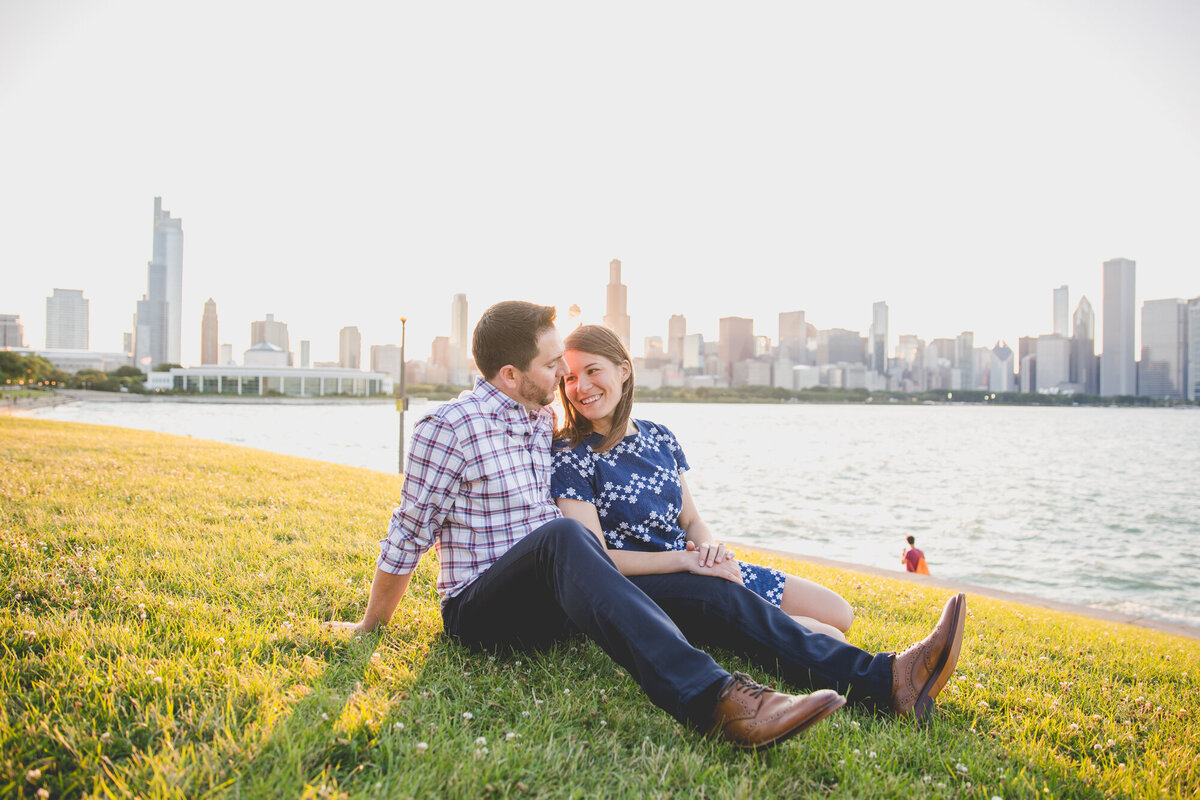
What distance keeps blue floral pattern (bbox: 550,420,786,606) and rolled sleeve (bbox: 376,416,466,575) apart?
0.54 meters

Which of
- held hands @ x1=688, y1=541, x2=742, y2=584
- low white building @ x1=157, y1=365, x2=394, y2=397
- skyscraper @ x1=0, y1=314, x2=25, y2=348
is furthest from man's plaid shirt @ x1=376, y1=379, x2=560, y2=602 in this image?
skyscraper @ x1=0, y1=314, x2=25, y2=348

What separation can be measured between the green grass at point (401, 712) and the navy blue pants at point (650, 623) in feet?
0.48

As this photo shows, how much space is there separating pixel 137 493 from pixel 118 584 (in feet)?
12.4

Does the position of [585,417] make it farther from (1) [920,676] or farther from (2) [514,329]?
(1) [920,676]

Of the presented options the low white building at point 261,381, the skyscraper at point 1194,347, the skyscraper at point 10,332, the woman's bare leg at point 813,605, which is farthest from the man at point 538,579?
the skyscraper at point 10,332

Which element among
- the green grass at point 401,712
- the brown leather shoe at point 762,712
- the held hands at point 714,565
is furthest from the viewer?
the held hands at point 714,565

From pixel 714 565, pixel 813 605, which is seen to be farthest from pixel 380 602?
pixel 813 605

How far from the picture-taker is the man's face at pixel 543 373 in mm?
2992

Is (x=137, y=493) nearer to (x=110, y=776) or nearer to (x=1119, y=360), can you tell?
(x=110, y=776)

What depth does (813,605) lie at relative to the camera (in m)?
3.44

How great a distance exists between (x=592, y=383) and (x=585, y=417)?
188 millimetres

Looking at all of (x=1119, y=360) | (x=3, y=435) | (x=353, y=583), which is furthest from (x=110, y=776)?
(x=1119, y=360)

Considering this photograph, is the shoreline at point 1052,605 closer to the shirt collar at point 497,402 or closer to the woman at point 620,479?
the woman at point 620,479

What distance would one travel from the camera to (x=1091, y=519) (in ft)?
70.1
